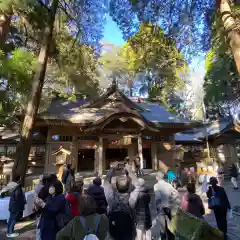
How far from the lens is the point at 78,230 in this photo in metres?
2.13

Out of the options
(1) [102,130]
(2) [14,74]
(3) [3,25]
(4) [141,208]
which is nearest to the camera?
(4) [141,208]

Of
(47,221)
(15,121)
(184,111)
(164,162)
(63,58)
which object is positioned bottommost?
(47,221)

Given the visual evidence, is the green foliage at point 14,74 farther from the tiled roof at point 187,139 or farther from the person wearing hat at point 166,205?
the tiled roof at point 187,139

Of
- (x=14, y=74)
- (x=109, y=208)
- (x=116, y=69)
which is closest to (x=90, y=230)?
(x=109, y=208)

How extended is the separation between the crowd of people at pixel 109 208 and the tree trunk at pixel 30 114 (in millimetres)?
2427

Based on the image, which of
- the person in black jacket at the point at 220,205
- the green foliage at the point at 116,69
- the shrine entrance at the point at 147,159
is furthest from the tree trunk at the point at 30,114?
the green foliage at the point at 116,69

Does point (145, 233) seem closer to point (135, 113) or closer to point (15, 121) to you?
point (135, 113)

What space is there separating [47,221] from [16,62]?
18.2ft

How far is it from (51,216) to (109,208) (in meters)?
1.01

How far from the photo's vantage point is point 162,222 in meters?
4.09

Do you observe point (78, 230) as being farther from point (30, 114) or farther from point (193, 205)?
point (30, 114)

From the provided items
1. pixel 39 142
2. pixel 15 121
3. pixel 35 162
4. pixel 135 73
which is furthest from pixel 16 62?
pixel 135 73

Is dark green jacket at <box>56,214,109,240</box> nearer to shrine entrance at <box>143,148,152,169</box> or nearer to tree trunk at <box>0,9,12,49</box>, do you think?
tree trunk at <box>0,9,12,49</box>

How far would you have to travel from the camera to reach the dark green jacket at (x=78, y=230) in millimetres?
2115
